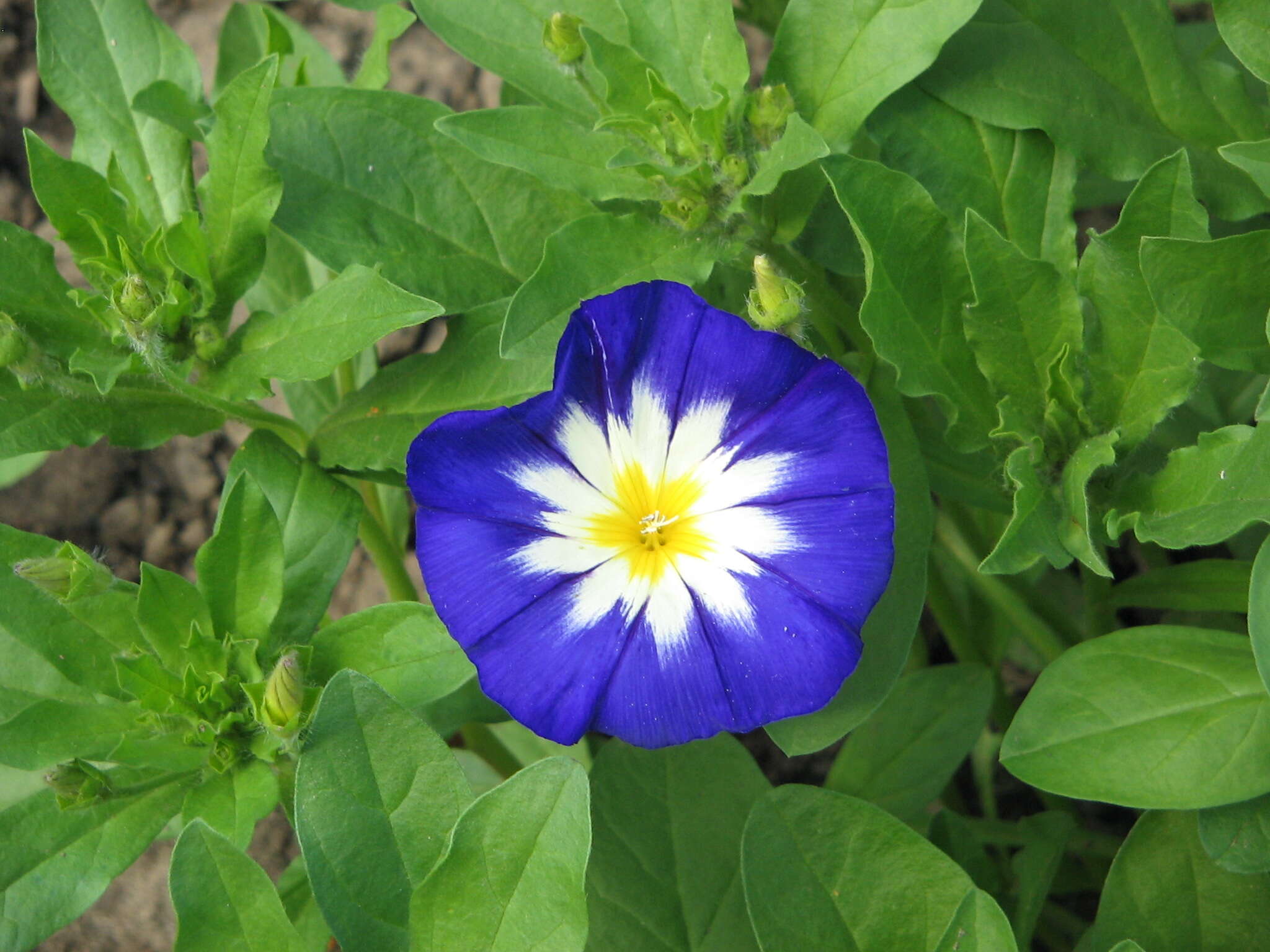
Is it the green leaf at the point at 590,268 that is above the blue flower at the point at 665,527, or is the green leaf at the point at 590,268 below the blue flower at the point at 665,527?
above

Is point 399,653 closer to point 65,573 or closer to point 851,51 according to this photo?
point 65,573

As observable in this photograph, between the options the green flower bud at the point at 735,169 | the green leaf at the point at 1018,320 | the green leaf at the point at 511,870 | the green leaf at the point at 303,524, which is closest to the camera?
the green leaf at the point at 511,870

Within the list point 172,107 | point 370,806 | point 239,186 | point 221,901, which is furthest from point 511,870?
point 172,107

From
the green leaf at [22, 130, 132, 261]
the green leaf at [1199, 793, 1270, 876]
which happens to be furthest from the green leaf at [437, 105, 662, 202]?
the green leaf at [1199, 793, 1270, 876]

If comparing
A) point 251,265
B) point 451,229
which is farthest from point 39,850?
point 451,229

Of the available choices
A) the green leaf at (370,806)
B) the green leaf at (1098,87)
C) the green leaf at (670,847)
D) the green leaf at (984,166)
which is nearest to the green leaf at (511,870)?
the green leaf at (370,806)

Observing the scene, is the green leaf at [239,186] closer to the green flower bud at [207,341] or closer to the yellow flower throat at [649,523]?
the green flower bud at [207,341]
